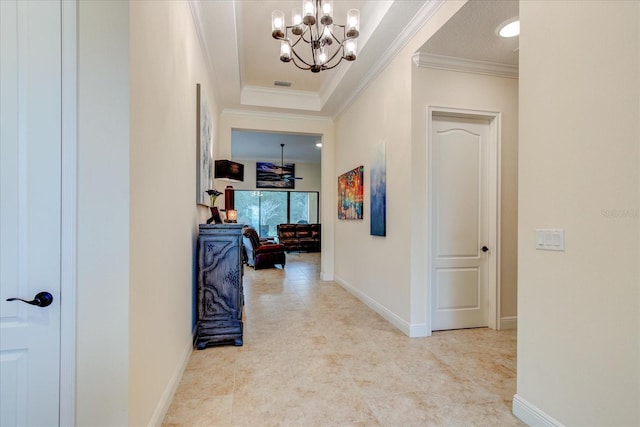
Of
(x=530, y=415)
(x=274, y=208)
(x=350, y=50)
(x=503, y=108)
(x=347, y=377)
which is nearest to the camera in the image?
(x=530, y=415)

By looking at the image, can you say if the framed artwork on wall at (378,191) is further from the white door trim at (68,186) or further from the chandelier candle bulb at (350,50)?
the white door trim at (68,186)

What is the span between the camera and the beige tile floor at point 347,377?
6.05 feet

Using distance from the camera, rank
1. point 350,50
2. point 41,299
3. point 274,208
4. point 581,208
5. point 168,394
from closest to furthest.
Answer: point 41,299 < point 581,208 < point 168,394 < point 350,50 < point 274,208

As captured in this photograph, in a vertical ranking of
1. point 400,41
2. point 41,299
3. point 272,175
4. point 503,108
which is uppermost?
point 400,41

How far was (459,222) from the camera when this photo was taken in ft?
Answer: 10.9

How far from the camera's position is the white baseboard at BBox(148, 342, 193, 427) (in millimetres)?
1657

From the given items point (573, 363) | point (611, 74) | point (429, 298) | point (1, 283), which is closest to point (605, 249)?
point (573, 363)

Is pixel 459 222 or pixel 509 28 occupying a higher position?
pixel 509 28

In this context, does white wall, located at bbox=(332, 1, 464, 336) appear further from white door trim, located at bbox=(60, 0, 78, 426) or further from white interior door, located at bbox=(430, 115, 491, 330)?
white door trim, located at bbox=(60, 0, 78, 426)

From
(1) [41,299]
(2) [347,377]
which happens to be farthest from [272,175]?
(1) [41,299]

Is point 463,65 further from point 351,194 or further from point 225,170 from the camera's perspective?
point 225,170

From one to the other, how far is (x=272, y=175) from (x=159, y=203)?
8994mm

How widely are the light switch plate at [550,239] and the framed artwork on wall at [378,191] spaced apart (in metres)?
1.97

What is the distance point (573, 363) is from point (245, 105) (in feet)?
16.8
